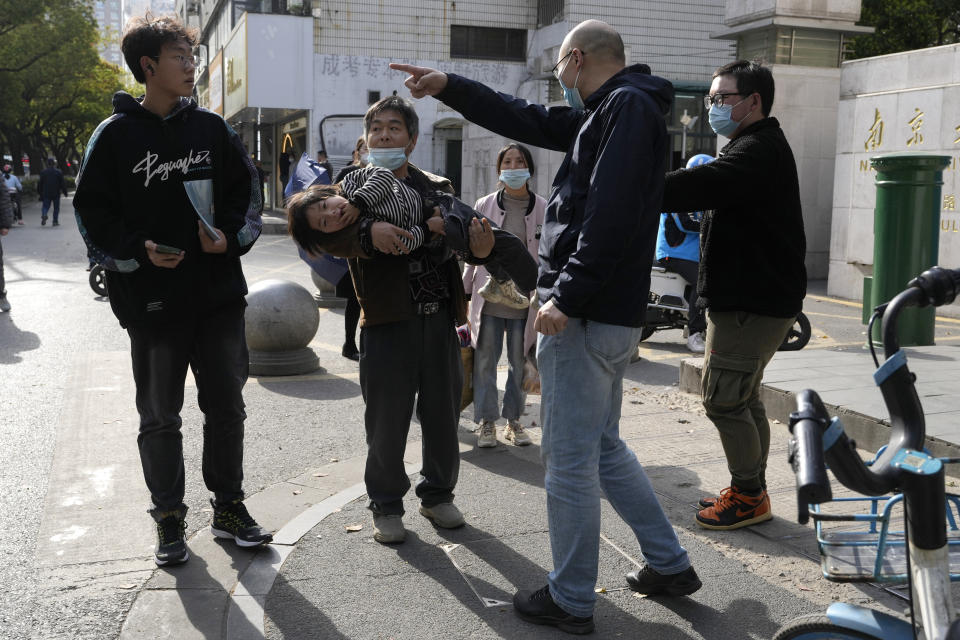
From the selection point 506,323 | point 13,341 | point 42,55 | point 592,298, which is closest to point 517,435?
point 506,323

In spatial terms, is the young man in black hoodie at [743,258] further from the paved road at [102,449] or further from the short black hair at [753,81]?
the paved road at [102,449]

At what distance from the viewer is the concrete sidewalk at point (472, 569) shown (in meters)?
3.29

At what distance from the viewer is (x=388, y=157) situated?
3846mm

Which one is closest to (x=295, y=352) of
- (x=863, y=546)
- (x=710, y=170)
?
(x=710, y=170)

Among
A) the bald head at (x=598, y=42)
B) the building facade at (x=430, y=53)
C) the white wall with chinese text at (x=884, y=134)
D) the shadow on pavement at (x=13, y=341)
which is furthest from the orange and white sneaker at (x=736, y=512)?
the building facade at (x=430, y=53)

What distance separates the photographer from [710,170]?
149 inches

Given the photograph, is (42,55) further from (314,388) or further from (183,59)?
(183,59)

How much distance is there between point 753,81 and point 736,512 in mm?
1884

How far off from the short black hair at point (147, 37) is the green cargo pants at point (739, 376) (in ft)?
8.23

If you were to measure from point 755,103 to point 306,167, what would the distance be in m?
3.92

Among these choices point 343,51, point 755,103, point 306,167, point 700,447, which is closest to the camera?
point 755,103

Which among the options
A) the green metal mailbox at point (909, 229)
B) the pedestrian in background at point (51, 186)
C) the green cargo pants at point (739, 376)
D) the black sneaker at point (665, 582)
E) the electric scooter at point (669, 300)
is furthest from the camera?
the pedestrian in background at point (51, 186)

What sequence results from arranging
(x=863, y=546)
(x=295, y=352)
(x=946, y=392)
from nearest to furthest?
1. (x=863, y=546)
2. (x=946, y=392)
3. (x=295, y=352)

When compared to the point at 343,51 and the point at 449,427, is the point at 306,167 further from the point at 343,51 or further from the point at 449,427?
the point at 343,51
